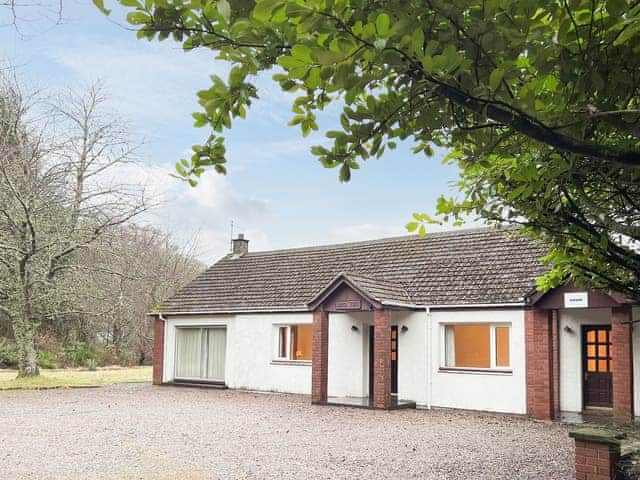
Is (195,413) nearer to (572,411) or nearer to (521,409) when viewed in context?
(521,409)

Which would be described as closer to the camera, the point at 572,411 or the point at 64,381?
the point at 572,411

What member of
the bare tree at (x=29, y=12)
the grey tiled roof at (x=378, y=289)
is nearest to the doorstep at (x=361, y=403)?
the grey tiled roof at (x=378, y=289)

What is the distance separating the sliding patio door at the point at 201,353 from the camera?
22.4 metres

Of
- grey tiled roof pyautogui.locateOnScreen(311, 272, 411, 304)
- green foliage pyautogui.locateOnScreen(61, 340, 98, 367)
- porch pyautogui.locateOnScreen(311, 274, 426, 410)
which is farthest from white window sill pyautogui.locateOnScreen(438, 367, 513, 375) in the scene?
green foliage pyautogui.locateOnScreen(61, 340, 98, 367)

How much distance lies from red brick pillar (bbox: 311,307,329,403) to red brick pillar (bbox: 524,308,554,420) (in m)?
5.36

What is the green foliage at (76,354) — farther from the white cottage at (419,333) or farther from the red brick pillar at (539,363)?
the red brick pillar at (539,363)

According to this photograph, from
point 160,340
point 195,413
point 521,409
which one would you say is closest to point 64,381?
point 160,340

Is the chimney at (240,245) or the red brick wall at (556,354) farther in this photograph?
the chimney at (240,245)

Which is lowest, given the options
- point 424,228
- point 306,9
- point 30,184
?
point 424,228

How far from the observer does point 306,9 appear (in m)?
2.13

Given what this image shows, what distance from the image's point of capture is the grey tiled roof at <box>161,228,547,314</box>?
664 inches

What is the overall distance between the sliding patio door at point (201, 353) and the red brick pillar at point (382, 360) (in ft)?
24.4

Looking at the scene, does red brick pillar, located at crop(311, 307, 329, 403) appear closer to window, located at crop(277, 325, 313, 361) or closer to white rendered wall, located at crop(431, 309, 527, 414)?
white rendered wall, located at crop(431, 309, 527, 414)

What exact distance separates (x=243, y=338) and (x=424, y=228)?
18.4 m
